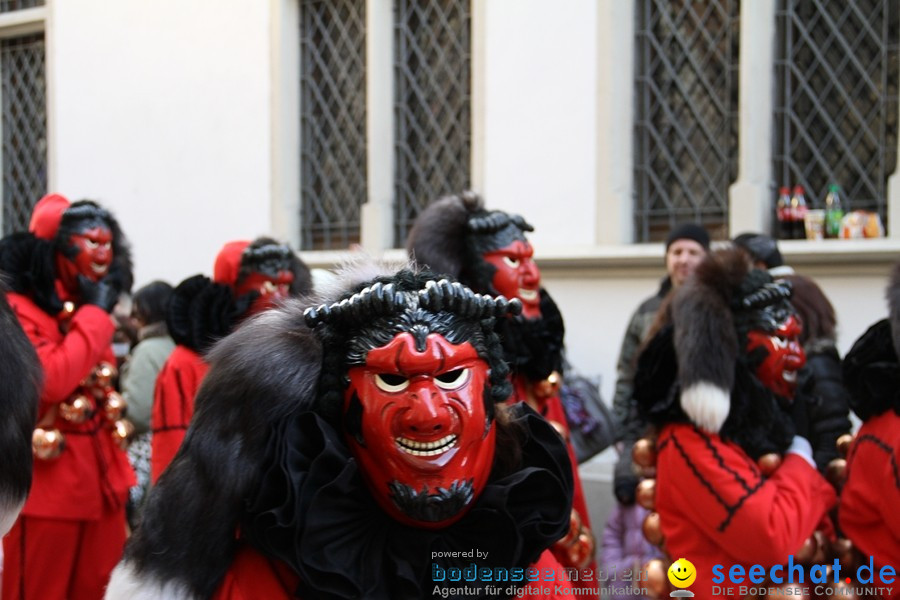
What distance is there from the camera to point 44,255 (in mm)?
4180

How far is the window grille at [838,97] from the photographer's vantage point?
658 centimetres

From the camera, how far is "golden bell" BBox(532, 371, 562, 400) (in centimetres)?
397

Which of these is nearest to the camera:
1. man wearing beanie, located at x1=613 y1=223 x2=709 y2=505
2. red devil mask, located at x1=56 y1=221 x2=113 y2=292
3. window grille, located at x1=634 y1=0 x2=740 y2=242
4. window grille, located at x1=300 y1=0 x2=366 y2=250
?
red devil mask, located at x1=56 y1=221 x2=113 y2=292

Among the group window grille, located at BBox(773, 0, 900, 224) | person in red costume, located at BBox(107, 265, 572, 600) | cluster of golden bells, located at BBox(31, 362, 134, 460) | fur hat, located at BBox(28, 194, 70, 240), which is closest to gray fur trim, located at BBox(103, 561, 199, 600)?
person in red costume, located at BBox(107, 265, 572, 600)

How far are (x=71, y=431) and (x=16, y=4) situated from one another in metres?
8.72

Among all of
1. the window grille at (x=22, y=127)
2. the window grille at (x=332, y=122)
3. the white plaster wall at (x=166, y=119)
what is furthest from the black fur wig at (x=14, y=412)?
the window grille at (x=22, y=127)

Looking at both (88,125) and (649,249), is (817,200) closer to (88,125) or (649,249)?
(649,249)

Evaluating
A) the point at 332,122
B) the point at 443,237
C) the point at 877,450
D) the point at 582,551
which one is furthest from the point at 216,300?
the point at 332,122

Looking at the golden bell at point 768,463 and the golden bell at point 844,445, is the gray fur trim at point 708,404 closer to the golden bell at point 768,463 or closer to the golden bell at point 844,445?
the golden bell at point 768,463

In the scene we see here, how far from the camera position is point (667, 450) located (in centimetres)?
340

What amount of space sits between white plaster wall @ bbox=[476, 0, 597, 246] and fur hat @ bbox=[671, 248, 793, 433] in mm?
3995

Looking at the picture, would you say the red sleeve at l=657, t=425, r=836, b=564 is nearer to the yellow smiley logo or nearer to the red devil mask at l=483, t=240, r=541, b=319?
the yellow smiley logo

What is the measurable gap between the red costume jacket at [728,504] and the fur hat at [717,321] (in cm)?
10

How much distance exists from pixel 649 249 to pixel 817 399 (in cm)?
335
